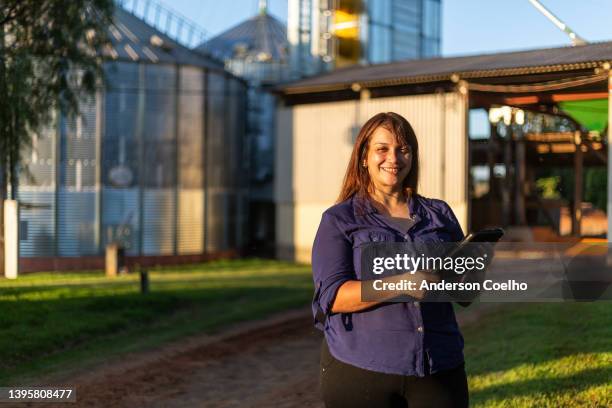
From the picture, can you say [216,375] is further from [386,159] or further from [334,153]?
[334,153]

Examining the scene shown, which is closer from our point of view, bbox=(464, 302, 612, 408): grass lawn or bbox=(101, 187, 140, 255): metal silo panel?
bbox=(464, 302, 612, 408): grass lawn

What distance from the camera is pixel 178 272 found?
896 inches

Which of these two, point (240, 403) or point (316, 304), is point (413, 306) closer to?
point (316, 304)

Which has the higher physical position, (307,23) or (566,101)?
(307,23)

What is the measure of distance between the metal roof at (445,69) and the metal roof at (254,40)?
29.7 ft

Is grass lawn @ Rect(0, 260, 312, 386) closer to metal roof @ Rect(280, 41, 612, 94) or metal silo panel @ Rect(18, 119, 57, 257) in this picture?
metal silo panel @ Rect(18, 119, 57, 257)

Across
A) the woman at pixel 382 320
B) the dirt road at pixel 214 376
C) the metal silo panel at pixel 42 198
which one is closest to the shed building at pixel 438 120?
the metal silo panel at pixel 42 198

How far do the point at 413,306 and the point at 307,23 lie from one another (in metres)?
32.4

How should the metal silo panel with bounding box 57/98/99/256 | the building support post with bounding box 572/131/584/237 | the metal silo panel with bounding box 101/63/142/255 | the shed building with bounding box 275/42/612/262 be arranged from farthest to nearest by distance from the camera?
1. the metal silo panel with bounding box 101/63/142/255
2. the metal silo panel with bounding box 57/98/99/256
3. the building support post with bounding box 572/131/584/237
4. the shed building with bounding box 275/42/612/262

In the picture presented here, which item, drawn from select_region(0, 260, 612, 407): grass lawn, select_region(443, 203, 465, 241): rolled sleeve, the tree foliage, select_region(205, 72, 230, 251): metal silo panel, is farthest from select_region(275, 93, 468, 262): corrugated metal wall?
select_region(443, 203, 465, 241): rolled sleeve

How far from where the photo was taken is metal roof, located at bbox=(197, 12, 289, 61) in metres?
36.8

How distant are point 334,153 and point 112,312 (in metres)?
13.5

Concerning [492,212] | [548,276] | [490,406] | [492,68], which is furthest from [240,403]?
[492,212]

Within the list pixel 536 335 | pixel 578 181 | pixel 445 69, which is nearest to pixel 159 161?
pixel 445 69
